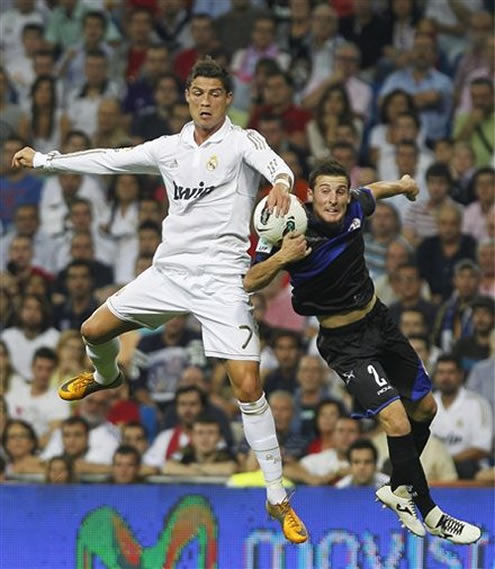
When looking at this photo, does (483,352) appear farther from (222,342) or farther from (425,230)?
(222,342)

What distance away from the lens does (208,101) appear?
1031cm

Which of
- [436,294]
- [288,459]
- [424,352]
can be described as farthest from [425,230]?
[288,459]

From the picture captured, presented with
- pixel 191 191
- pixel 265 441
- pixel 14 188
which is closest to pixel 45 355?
pixel 14 188

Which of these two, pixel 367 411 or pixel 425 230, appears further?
pixel 425 230

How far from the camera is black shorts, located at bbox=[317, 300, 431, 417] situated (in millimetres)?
10359

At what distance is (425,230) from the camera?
15.4m

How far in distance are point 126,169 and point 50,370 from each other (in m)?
4.51

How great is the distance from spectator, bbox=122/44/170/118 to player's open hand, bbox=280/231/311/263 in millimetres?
7009

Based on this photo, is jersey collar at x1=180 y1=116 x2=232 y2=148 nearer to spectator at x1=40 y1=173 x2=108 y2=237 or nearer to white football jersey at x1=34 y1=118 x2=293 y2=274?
white football jersey at x1=34 y1=118 x2=293 y2=274

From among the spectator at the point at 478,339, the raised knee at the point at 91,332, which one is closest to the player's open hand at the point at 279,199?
the raised knee at the point at 91,332

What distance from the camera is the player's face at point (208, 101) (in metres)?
10.3

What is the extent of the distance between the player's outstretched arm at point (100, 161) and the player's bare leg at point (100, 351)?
2.59 feet

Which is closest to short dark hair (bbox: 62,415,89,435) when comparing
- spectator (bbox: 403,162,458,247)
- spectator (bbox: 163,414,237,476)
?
spectator (bbox: 163,414,237,476)

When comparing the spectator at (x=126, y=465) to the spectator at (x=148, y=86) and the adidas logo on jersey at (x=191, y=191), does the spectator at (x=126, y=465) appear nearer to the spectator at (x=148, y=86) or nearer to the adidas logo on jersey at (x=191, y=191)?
the adidas logo on jersey at (x=191, y=191)
